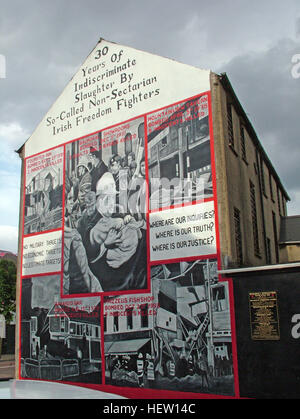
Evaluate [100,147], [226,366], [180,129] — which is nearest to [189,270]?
[226,366]

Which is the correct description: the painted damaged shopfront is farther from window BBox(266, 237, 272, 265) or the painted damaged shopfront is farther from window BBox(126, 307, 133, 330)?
window BBox(266, 237, 272, 265)

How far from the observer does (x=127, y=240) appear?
13.5 metres

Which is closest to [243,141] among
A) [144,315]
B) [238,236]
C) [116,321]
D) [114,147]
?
[238,236]

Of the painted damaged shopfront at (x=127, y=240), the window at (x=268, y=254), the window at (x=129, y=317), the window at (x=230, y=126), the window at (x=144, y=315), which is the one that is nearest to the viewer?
the painted damaged shopfront at (x=127, y=240)

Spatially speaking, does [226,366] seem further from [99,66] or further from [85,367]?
[99,66]

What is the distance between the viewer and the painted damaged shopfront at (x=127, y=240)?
11.6 meters

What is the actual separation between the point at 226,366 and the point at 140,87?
9503mm

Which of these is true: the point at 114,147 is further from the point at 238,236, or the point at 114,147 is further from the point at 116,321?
the point at 116,321

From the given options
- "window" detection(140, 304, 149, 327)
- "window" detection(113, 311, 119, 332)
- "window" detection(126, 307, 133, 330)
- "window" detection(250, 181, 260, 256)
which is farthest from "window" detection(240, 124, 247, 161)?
"window" detection(113, 311, 119, 332)

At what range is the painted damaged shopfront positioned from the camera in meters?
11.6

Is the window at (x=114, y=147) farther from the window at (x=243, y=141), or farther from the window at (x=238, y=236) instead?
the window at (x=238, y=236)

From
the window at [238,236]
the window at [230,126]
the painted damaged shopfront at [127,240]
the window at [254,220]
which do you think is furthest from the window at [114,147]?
the window at [254,220]
